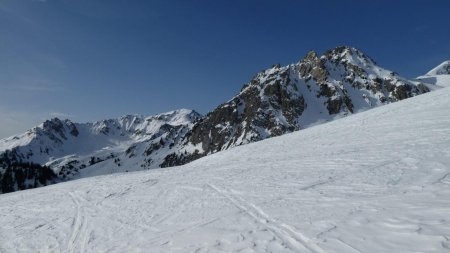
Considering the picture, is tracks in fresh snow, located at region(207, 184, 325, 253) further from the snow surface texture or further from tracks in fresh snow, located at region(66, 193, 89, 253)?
tracks in fresh snow, located at region(66, 193, 89, 253)

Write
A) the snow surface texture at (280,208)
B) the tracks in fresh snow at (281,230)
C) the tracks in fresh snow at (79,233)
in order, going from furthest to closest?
the tracks in fresh snow at (79,233) → the snow surface texture at (280,208) → the tracks in fresh snow at (281,230)

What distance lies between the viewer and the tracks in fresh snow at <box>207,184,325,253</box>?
909cm

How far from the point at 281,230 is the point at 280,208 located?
2.39 metres

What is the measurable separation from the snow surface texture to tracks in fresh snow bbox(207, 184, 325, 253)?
0.03 m

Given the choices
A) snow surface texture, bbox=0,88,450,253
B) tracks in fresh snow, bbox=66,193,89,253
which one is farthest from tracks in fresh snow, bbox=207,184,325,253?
tracks in fresh snow, bbox=66,193,89,253

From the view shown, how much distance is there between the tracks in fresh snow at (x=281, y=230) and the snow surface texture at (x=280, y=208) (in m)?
0.03

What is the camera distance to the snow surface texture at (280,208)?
9602 millimetres

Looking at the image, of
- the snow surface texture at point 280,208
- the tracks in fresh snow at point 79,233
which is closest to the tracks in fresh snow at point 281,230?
the snow surface texture at point 280,208

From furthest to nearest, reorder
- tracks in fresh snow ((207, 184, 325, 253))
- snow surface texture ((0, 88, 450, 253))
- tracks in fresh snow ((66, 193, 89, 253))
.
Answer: tracks in fresh snow ((66, 193, 89, 253)) < snow surface texture ((0, 88, 450, 253)) < tracks in fresh snow ((207, 184, 325, 253))

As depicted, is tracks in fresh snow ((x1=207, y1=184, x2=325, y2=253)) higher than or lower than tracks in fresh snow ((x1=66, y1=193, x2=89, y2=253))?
lower

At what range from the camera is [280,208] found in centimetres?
1291

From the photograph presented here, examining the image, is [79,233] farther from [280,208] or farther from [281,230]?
[281,230]

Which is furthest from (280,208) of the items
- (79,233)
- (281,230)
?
(79,233)

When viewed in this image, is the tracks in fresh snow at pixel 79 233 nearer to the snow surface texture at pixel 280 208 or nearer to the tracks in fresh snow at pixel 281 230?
the snow surface texture at pixel 280 208
